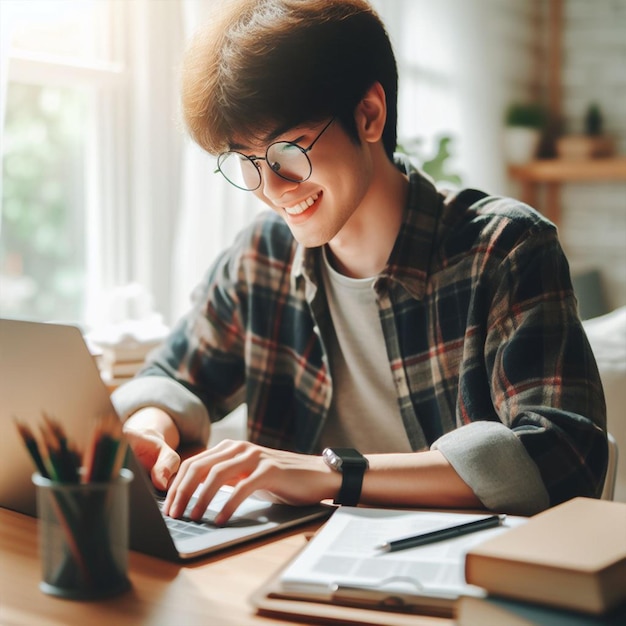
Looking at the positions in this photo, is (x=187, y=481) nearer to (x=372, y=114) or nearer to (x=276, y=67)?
(x=276, y=67)

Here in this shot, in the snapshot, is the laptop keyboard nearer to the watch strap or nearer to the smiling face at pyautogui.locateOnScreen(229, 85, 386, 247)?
the watch strap

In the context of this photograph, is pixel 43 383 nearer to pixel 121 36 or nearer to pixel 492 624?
pixel 492 624

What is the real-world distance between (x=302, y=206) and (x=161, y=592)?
70cm

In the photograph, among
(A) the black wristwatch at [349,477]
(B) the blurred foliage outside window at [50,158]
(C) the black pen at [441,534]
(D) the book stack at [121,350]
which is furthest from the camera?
(B) the blurred foliage outside window at [50,158]

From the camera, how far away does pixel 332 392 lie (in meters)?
1.56

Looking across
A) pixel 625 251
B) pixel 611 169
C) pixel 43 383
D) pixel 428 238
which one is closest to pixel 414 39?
pixel 611 169

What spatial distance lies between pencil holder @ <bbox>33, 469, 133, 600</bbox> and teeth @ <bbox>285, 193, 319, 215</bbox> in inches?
25.9

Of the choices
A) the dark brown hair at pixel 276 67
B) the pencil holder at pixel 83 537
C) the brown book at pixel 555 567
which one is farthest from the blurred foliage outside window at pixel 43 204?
the brown book at pixel 555 567

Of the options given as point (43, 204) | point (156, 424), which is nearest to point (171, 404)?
point (156, 424)

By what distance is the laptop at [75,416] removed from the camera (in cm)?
85

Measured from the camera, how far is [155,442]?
122 centimetres

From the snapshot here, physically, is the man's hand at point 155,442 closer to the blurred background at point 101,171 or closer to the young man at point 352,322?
the young man at point 352,322

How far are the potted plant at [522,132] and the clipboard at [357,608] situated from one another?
4135mm

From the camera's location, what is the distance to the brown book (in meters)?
0.68
